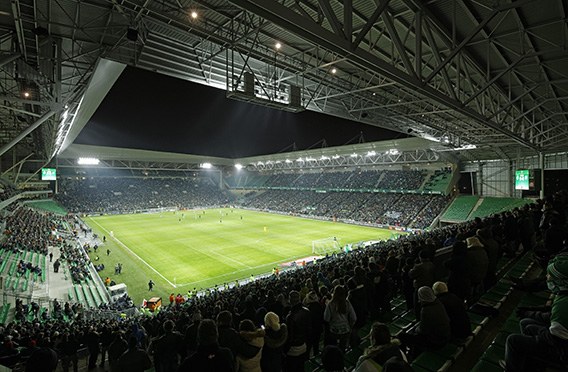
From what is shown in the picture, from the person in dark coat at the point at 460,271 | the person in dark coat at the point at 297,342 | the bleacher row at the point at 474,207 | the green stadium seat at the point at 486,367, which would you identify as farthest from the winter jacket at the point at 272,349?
the bleacher row at the point at 474,207

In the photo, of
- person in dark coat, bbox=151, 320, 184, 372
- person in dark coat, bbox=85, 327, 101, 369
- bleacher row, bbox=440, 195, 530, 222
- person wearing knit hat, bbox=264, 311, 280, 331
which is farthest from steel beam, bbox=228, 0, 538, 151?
bleacher row, bbox=440, 195, 530, 222

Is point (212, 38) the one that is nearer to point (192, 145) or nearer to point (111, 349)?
point (111, 349)

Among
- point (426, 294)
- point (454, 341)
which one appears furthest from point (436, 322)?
point (454, 341)

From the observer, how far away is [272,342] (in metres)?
3.55

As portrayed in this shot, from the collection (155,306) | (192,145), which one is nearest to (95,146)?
(192,145)

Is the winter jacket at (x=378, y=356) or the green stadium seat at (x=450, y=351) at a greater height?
the winter jacket at (x=378, y=356)

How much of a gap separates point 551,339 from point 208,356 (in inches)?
124

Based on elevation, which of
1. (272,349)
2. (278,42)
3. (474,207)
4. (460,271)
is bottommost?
(474,207)

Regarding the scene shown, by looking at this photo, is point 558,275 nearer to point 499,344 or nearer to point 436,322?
point 436,322

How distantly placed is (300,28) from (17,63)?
9301 mm

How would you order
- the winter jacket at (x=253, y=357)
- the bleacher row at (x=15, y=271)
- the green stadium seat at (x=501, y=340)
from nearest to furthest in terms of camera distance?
the winter jacket at (x=253, y=357) → the green stadium seat at (x=501, y=340) → the bleacher row at (x=15, y=271)

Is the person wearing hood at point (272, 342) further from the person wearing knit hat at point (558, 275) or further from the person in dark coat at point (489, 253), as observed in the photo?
the person in dark coat at point (489, 253)

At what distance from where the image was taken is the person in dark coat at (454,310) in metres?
3.82

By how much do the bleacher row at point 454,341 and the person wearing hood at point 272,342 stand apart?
115 cm
